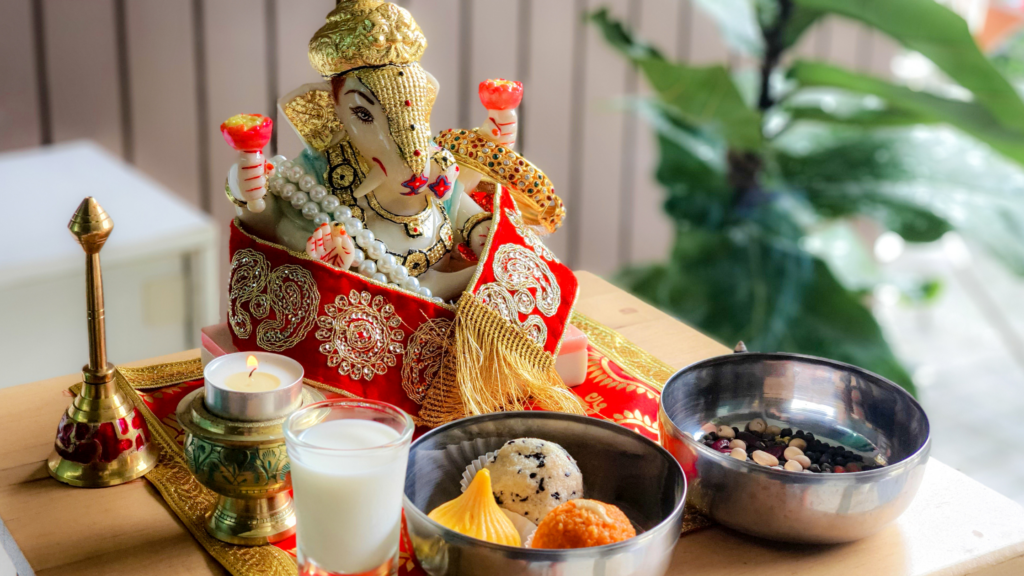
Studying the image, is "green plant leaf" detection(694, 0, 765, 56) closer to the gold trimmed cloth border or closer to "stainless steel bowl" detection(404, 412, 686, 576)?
the gold trimmed cloth border

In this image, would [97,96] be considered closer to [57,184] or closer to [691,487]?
[57,184]

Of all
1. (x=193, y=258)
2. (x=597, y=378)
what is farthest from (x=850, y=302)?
(x=193, y=258)

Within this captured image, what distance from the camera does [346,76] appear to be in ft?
3.06

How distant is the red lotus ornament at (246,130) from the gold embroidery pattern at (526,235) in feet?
0.97

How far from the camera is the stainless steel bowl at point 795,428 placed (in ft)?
2.57

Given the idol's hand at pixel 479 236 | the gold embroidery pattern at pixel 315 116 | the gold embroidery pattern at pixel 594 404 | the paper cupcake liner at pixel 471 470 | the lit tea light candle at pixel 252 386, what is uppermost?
the gold embroidery pattern at pixel 315 116

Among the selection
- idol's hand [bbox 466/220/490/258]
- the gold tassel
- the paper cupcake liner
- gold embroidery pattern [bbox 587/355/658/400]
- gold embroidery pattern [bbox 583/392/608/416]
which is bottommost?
gold embroidery pattern [bbox 583/392/608/416]

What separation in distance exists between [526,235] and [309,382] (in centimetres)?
27

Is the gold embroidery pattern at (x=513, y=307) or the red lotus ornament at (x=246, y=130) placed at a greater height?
the red lotus ornament at (x=246, y=130)

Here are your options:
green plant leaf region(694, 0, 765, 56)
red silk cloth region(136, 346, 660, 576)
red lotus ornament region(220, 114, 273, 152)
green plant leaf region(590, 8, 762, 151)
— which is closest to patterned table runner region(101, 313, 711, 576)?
red silk cloth region(136, 346, 660, 576)

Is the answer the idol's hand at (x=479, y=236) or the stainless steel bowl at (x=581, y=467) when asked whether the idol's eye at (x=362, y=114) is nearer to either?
the idol's hand at (x=479, y=236)

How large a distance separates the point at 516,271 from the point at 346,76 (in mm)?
250

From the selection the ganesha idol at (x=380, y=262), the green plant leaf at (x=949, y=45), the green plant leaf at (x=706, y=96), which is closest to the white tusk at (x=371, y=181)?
the ganesha idol at (x=380, y=262)

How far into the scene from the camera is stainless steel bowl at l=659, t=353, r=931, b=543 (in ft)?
2.57
